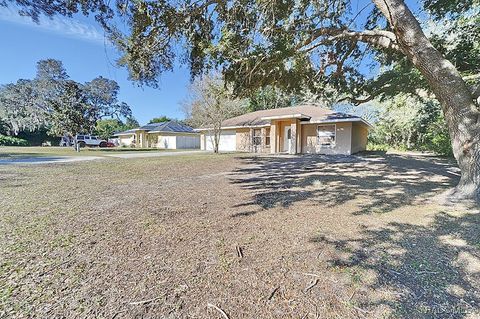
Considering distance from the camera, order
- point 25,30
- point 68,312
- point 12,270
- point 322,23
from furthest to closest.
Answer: point 25,30, point 322,23, point 12,270, point 68,312

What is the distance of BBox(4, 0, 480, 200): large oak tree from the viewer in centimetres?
506

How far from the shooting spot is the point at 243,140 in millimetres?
21812

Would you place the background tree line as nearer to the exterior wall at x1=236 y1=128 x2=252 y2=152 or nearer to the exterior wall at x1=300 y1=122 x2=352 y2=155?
the exterior wall at x1=236 y1=128 x2=252 y2=152

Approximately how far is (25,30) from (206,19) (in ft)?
23.0

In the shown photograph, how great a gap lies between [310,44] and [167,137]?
27486 mm

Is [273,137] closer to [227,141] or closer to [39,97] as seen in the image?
[227,141]

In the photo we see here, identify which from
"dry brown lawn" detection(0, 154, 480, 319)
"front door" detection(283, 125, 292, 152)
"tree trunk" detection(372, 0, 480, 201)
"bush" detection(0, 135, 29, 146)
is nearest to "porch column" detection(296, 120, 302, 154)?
"front door" detection(283, 125, 292, 152)

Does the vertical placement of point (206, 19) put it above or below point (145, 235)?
above

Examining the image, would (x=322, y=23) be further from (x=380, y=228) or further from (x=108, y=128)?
(x=108, y=128)

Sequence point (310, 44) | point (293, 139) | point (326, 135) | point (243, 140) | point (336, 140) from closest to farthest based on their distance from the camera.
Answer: point (310, 44) → point (336, 140) → point (326, 135) → point (293, 139) → point (243, 140)

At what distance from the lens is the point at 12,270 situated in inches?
93.4

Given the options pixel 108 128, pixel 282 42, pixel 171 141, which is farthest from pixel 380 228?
pixel 108 128

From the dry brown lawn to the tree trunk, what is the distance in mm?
920

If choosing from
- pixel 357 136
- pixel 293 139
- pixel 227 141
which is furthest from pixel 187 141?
pixel 357 136
